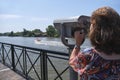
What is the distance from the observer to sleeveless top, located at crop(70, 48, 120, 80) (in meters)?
1.60

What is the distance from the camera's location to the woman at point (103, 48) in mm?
1575

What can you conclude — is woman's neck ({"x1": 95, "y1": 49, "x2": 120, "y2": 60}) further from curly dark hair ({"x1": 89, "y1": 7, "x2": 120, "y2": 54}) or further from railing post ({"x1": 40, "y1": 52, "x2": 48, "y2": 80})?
railing post ({"x1": 40, "y1": 52, "x2": 48, "y2": 80})

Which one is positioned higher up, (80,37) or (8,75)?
(80,37)

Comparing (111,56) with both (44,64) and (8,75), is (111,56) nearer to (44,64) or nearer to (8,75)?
(44,64)

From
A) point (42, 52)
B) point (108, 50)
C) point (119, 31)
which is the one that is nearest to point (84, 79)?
point (108, 50)

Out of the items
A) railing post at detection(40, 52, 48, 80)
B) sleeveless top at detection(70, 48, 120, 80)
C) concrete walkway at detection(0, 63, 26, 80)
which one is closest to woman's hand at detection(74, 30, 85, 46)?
sleeveless top at detection(70, 48, 120, 80)

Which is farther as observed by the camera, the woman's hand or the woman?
the woman's hand

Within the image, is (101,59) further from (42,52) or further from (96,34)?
(42,52)

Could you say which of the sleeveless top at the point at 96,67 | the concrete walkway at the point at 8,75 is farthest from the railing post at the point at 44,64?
the sleeveless top at the point at 96,67

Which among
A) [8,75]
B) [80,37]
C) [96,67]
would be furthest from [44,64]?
[96,67]

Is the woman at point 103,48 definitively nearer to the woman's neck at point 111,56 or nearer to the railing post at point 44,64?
the woman's neck at point 111,56

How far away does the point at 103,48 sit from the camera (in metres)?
1.60

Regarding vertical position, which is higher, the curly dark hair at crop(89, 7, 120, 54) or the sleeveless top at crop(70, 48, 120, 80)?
the curly dark hair at crop(89, 7, 120, 54)

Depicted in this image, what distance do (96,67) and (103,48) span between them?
146 mm
